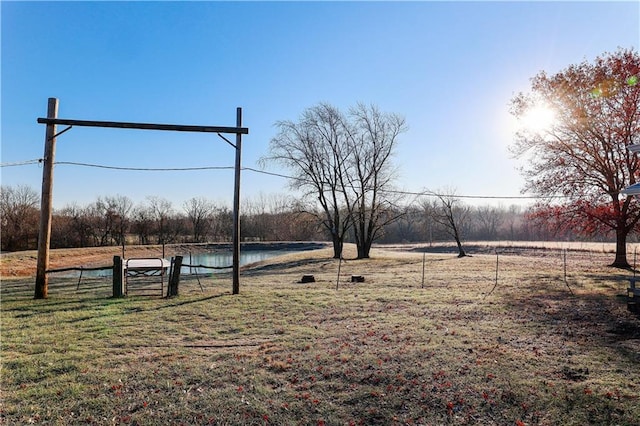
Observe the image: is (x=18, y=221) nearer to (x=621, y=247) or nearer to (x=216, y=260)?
(x=216, y=260)

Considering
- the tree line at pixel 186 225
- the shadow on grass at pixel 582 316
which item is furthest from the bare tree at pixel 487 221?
the shadow on grass at pixel 582 316

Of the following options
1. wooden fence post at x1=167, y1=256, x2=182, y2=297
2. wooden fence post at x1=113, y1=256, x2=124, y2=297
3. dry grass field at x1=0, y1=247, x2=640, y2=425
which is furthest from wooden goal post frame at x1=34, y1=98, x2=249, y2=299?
wooden fence post at x1=167, y1=256, x2=182, y2=297

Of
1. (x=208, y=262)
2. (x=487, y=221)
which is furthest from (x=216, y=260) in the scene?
(x=487, y=221)

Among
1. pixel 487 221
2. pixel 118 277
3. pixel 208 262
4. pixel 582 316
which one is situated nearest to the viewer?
pixel 582 316

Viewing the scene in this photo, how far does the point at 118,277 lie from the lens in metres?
9.79

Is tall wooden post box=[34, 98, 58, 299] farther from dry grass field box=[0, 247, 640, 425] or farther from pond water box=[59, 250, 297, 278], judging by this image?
pond water box=[59, 250, 297, 278]

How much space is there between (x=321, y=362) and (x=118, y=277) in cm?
692

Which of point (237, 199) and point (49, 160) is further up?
point (49, 160)

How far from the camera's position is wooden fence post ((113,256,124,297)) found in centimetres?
971

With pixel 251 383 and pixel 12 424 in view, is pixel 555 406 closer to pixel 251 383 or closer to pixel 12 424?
pixel 251 383

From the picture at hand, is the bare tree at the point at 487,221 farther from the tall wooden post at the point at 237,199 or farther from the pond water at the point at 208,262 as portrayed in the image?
the tall wooden post at the point at 237,199

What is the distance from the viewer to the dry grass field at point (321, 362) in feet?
12.6

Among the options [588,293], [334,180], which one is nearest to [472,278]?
[588,293]

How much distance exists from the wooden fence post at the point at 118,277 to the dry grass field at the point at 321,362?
554 millimetres
